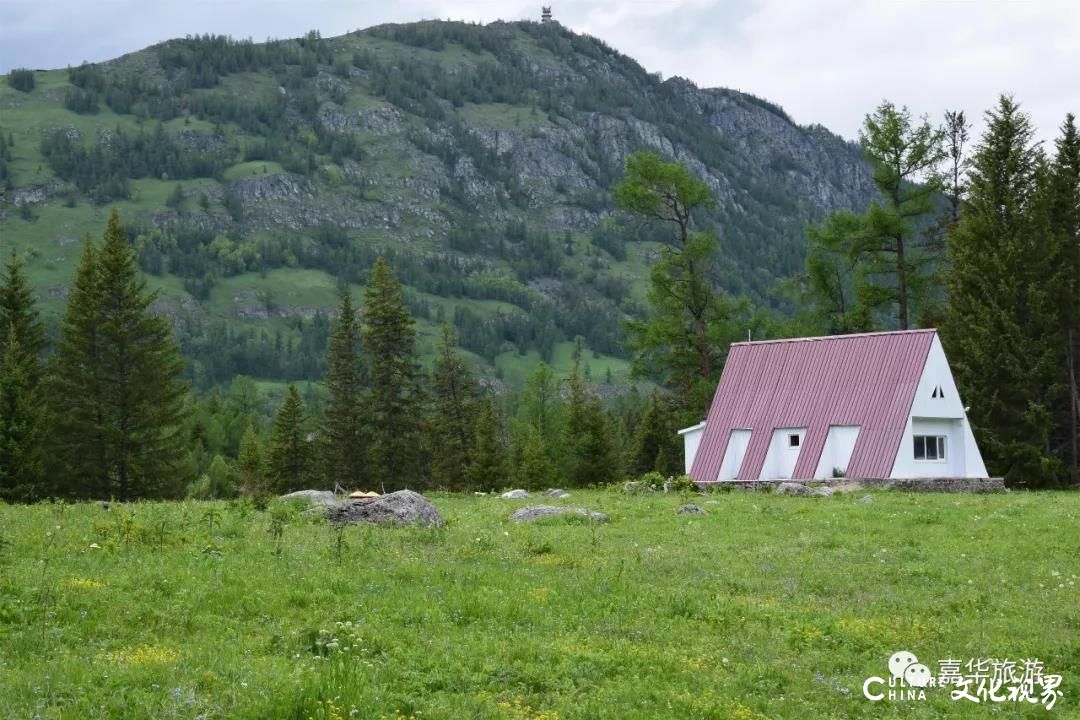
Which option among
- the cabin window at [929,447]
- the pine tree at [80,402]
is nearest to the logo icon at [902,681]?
the cabin window at [929,447]

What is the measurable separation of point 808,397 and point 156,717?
135ft

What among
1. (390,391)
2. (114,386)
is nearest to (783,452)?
(390,391)

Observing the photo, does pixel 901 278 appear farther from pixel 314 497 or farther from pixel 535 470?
pixel 314 497

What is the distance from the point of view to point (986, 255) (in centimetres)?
5031

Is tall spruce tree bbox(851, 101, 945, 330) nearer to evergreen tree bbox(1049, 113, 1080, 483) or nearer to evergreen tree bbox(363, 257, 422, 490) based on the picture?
evergreen tree bbox(1049, 113, 1080, 483)

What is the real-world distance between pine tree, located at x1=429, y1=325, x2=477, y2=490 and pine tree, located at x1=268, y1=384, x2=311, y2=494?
8.94 metres

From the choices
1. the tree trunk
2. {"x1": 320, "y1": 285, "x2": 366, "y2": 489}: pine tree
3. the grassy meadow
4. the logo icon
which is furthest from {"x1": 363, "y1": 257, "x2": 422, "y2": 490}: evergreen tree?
the logo icon

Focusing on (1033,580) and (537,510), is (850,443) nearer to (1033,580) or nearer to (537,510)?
(537,510)

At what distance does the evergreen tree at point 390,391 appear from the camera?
219 feet

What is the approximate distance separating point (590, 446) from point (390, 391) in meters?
16.7

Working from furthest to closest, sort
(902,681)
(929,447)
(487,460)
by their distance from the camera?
(487,460) → (929,447) → (902,681)

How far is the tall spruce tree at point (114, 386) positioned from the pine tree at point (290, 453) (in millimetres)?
14452

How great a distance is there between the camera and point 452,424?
240 ft

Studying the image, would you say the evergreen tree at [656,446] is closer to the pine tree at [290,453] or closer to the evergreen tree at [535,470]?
the evergreen tree at [535,470]
